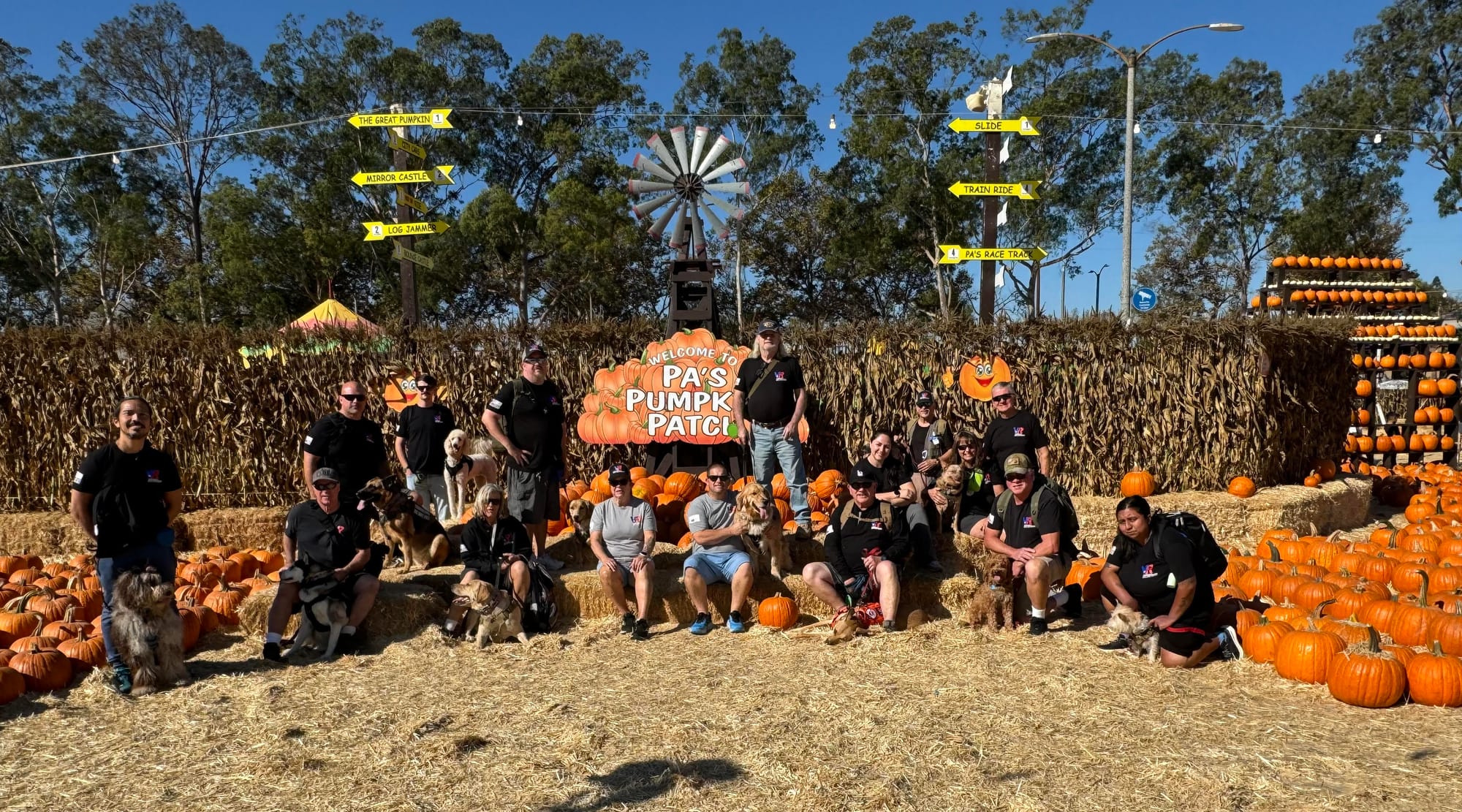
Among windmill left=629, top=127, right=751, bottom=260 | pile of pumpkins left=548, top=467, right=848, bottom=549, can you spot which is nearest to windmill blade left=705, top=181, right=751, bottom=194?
windmill left=629, top=127, right=751, bottom=260

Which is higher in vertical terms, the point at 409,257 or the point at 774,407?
the point at 409,257

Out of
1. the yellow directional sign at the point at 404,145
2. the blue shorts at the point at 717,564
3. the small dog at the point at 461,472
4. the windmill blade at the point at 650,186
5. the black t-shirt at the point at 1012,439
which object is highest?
the yellow directional sign at the point at 404,145

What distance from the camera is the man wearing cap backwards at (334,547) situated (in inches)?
234

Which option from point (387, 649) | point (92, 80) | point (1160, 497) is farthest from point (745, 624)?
point (92, 80)

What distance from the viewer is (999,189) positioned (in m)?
12.9

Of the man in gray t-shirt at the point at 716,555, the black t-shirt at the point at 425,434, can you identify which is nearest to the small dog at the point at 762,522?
the man in gray t-shirt at the point at 716,555

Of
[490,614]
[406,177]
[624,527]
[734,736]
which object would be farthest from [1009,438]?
[406,177]

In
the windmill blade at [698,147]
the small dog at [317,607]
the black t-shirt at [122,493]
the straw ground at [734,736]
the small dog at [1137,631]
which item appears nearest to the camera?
the straw ground at [734,736]

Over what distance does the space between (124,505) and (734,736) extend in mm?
3812

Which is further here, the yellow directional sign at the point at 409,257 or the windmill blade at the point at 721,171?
the yellow directional sign at the point at 409,257

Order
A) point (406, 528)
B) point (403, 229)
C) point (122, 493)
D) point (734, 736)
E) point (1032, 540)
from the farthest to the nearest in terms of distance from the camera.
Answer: point (403, 229) < point (406, 528) < point (1032, 540) < point (122, 493) < point (734, 736)

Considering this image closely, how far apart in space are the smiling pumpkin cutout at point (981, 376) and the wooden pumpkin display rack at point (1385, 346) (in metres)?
5.21

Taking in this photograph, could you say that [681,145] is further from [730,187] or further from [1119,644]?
[1119,644]

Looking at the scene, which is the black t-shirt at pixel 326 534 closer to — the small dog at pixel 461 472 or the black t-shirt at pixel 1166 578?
the small dog at pixel 461 472
